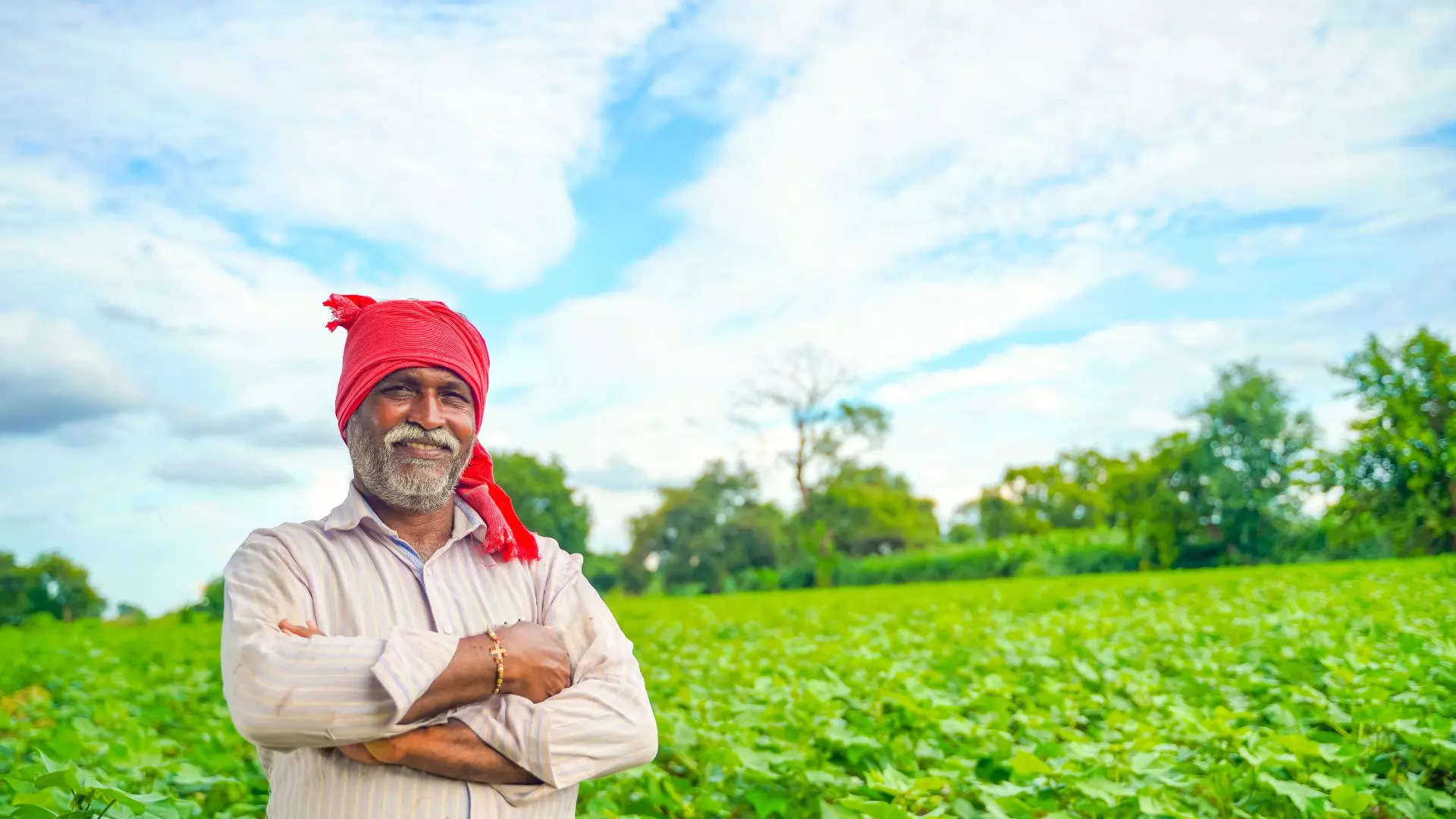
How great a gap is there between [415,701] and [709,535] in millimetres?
40112

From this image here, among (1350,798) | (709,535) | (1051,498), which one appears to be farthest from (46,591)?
(1051,498)

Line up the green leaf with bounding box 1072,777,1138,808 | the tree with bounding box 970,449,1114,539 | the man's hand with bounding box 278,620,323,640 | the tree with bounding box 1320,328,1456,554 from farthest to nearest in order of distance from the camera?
the tree with bounding box 970,449,1114,539, the tree with bounding box 1320,328,1456,554, the green leaf with bounding box 1072,777,1138,808, the man's hand with bounding box 278,620,323,640

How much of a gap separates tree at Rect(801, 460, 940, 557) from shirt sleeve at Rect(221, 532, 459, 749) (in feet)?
124

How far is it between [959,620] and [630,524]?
121 feet

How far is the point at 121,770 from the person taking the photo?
305 cm

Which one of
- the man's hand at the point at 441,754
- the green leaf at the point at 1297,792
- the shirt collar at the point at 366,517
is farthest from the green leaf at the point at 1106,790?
the shirt collar at the point at 366,517

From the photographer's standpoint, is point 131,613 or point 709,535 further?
point 709,535

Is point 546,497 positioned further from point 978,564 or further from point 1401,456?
point 1401,456

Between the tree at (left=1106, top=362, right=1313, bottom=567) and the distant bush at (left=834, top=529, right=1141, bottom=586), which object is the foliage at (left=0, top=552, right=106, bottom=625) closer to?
the distant bush at (left=834, top=529, right=1141, bottom=586)

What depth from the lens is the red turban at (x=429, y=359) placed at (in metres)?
2.08

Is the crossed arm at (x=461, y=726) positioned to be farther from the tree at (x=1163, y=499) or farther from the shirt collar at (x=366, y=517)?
the tree at (x=1163, y=499)

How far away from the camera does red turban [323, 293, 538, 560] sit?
2.08 metres

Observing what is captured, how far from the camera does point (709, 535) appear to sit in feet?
137

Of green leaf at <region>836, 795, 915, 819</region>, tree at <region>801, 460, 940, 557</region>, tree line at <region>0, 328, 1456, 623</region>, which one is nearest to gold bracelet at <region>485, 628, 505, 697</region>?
green leaf at <region>836, 795, 915, 819</region>
